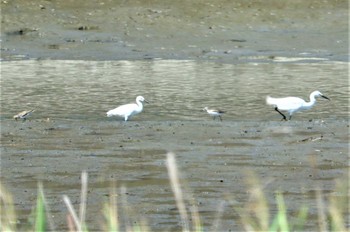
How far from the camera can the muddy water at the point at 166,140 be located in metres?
7.41

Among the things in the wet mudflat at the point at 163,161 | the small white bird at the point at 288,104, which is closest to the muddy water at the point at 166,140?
the wet mudflat at the point at 163,161

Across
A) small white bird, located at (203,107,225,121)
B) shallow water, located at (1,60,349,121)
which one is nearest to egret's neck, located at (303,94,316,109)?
shallow water, located at (1,60,349,121)

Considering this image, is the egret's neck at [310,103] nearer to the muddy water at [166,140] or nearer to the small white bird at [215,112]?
the muddy water at [166,140]

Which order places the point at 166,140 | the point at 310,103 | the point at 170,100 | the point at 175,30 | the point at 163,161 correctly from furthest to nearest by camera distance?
the point at 175,30 → the point at 170,100 → the point at 310,103 → the point at 166,140 → the point at 163,161

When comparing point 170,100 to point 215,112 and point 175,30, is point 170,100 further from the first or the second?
point 175,30

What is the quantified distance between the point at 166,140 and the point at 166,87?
542 cm

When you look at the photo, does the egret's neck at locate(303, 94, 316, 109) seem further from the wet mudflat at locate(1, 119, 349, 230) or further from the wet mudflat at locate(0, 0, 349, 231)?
the wet mudflat at locate(1, 119, 349, 230)

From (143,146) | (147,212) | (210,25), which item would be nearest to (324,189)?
(147,212)

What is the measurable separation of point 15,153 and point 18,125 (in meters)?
1.68

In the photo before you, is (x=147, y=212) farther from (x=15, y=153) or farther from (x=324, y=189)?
(x=15, y=153)

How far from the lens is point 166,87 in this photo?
50.2 feet

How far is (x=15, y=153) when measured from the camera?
9148 mm

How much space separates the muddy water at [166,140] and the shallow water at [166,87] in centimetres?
2

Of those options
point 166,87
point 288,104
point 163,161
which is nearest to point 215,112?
point 288,104
